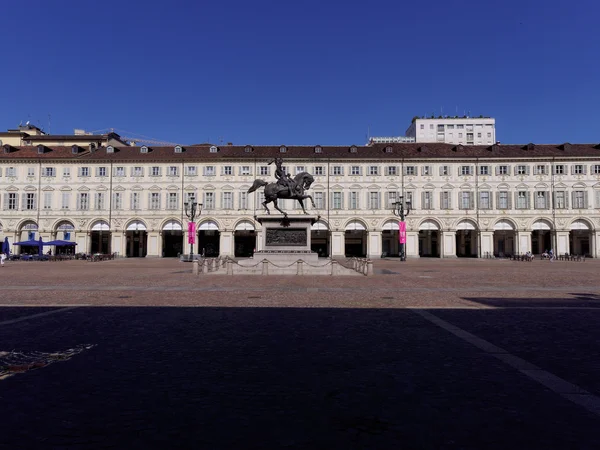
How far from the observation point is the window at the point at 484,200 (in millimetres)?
60469

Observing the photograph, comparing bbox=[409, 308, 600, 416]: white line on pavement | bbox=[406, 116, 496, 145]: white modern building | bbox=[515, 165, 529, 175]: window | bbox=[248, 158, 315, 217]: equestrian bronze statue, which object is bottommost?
bbox=[409, 308, 600, 416]: white line on pavement

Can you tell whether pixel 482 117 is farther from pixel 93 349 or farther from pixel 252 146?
pixel 93 349

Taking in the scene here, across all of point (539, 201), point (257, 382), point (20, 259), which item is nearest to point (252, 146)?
point (20, 259)

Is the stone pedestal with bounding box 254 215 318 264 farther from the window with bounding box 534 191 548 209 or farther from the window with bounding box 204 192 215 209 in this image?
the window with bounding box 534 191 548 209

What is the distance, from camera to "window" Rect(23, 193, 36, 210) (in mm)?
60500

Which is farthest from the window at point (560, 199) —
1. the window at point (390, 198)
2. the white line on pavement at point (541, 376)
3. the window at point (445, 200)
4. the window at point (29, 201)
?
the window at point (29, 201)

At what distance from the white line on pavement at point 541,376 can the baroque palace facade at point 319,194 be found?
52601 millimetres

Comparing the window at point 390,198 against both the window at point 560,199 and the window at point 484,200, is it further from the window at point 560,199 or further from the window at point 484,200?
the window at point 560,199

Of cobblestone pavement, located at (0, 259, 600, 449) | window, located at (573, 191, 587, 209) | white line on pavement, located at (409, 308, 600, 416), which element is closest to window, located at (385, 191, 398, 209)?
window, located at (573, 191, 587, 209)

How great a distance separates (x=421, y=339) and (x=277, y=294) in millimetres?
7925

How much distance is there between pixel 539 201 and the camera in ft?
197

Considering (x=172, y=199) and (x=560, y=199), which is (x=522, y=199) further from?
(x=172, y=199)

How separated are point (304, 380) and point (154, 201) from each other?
5932 cm

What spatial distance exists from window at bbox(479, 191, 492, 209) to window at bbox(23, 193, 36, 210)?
58.9 metres
